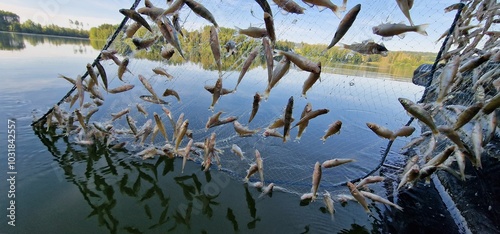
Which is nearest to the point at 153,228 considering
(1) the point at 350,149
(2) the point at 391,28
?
(2) the point at 391,28

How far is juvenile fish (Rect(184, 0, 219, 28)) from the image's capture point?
3168mm

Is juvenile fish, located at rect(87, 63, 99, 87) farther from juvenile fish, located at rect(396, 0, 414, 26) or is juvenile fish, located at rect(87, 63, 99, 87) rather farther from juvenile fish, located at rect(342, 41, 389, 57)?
juvenile fish, located at rect(396, 0, 414, 26)

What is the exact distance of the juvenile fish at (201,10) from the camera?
3.17 meters

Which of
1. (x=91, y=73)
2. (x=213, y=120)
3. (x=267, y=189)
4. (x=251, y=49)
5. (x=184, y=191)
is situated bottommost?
(x=184, y=191)

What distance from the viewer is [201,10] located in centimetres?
320

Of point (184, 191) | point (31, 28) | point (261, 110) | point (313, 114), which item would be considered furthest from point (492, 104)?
point (31, 28)

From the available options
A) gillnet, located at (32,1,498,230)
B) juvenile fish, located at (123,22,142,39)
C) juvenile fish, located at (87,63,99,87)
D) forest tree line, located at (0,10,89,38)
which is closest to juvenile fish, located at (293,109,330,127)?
gillnet, located at (32,1,498,230)

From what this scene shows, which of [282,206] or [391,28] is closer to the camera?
[391,28]

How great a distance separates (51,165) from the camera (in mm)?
5629

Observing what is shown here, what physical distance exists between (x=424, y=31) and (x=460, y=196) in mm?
4333

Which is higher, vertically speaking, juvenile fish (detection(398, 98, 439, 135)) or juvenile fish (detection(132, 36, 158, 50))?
juvenile fish (detection(132, 36, 158, 50))

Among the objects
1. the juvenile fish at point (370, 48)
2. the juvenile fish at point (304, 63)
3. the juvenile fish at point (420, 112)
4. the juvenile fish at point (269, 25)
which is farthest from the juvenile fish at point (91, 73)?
the juvenile fish at point (420, 112)

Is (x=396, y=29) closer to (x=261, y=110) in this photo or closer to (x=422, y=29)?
(x=422, y=29)

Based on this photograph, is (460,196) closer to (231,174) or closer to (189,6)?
(231,174)
